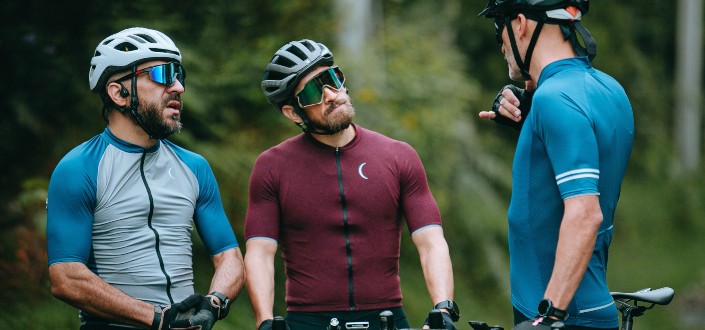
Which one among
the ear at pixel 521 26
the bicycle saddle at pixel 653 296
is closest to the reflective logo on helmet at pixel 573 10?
the ear at pixel 521 26

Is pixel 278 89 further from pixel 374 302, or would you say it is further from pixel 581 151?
pixel 581 151

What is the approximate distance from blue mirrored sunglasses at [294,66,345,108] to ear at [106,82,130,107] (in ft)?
3.13

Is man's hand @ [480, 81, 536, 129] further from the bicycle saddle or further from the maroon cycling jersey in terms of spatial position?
the bicycle saddle

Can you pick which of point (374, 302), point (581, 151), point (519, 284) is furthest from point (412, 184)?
point (581, 151)

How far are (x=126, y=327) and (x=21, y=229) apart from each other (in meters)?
3.57

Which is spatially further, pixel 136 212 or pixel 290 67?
pixel 290 67

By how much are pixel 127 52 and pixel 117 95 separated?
0.23m

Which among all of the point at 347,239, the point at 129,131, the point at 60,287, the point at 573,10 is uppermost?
the point at 573,10

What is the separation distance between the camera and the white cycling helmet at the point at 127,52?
5.17 meters

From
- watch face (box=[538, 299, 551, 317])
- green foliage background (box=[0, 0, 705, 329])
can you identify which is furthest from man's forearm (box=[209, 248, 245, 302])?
green foliage background (box=[0, 0, 705, 329])

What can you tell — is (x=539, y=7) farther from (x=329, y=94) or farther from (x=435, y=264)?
(x=435, y=264)

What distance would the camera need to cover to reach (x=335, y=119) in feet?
18.0

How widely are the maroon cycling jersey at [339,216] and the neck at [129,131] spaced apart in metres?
0.70

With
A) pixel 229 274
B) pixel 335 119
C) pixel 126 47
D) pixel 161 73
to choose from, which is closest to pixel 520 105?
pixel 335 119
